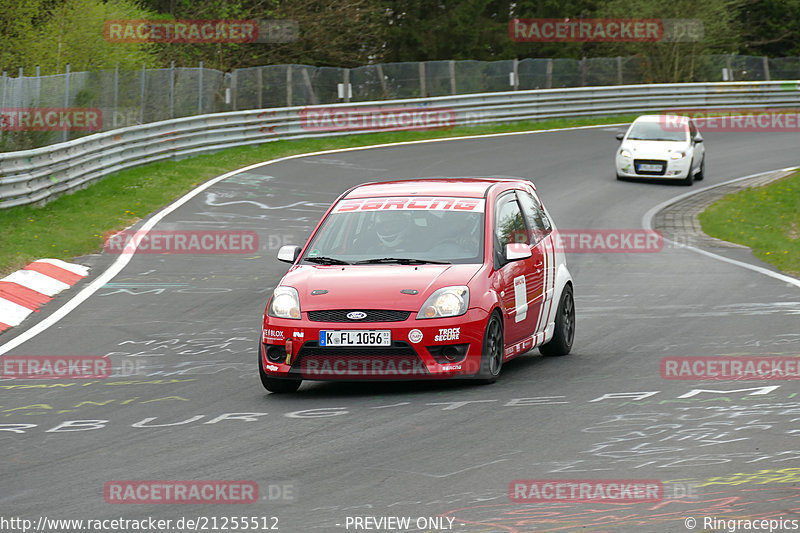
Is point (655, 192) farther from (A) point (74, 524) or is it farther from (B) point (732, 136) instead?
(A) point (74, 524)

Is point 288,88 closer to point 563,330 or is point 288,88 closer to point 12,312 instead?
point 12,312

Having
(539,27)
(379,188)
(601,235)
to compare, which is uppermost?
(539,27)

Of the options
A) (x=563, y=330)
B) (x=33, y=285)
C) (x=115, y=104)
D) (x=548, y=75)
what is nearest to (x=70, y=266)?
(x=33, y=285)

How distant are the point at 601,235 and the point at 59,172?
382 inches

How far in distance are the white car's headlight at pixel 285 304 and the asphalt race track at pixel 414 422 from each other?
642 mm

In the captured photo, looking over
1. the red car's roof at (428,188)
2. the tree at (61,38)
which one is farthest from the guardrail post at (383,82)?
the red car's roof at (428,188)

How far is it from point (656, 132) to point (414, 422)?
23.4 metres

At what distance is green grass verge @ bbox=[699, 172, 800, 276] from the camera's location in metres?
19.2

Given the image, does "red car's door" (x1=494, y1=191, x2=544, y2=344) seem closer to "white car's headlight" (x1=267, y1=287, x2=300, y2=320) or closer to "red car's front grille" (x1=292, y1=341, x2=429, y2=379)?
"red car's front grille" (x1=292, y1=341, x2=429, y2=379)

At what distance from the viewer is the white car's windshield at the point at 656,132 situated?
98.9 feet

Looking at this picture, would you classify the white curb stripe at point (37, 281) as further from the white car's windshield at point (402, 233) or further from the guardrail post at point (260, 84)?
the guardrail post at point (260, 84)

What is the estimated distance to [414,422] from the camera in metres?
8.06

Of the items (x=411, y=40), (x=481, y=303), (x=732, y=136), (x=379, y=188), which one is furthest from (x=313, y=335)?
(x=411, y=40)

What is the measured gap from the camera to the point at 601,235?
2145cm
